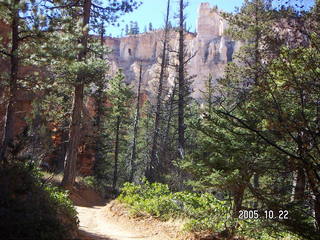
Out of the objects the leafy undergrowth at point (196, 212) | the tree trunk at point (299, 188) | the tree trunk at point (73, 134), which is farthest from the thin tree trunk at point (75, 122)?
the tree trunk at point (299, 188)

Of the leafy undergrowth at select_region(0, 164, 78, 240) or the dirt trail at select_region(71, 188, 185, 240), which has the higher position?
the leafy undergrowth at select_region(0, 164, 78, 240)

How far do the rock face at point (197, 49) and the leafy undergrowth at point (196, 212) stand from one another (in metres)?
50.5

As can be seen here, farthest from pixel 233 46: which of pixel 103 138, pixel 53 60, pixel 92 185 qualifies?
pixel 53 60

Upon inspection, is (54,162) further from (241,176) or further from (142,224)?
(241,176)

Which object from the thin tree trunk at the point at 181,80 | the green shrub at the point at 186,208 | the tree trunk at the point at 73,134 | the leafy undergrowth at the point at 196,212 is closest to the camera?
the leafy undergrowth at the point at 196,212

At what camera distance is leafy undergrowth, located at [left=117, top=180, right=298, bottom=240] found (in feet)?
21.3

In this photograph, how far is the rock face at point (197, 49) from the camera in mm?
73062

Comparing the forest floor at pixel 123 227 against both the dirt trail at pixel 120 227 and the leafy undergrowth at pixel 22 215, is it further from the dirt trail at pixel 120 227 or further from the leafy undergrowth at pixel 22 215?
the leafy undergrowth at pixel 22 215

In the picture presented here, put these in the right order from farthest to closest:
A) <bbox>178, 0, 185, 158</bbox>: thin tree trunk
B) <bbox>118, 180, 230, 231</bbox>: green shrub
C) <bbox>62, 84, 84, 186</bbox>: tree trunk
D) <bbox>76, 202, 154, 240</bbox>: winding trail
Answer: <bbox>178, 0, 185, 158</bbox>: thin tree trunk
<bbox>62, 84, 84, 186</bbox>: tree trunk
<bbox>76, 202, 154, 240</bbox>: winding trail
<bbox>118, 180, 230, 231</bbox>: green shrub

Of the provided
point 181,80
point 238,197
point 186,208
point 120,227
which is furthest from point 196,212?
point 181,80

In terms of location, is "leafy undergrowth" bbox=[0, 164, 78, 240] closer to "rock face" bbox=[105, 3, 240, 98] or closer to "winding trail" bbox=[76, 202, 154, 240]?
"winding trail" bbox=[76, 202, 154, 240]

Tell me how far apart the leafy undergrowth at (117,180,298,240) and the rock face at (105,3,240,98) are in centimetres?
5047

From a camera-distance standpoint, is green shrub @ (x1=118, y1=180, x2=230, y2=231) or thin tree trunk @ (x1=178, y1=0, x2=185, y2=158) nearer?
green shrub @ (x1=118, y1=180, x2=230, y2=231)

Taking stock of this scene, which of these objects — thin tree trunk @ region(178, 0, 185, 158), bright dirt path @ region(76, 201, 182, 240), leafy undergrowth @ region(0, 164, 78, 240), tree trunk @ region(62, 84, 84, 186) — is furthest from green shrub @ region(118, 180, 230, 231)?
thin tree trunk @ region(178, 0, 185, 158)
